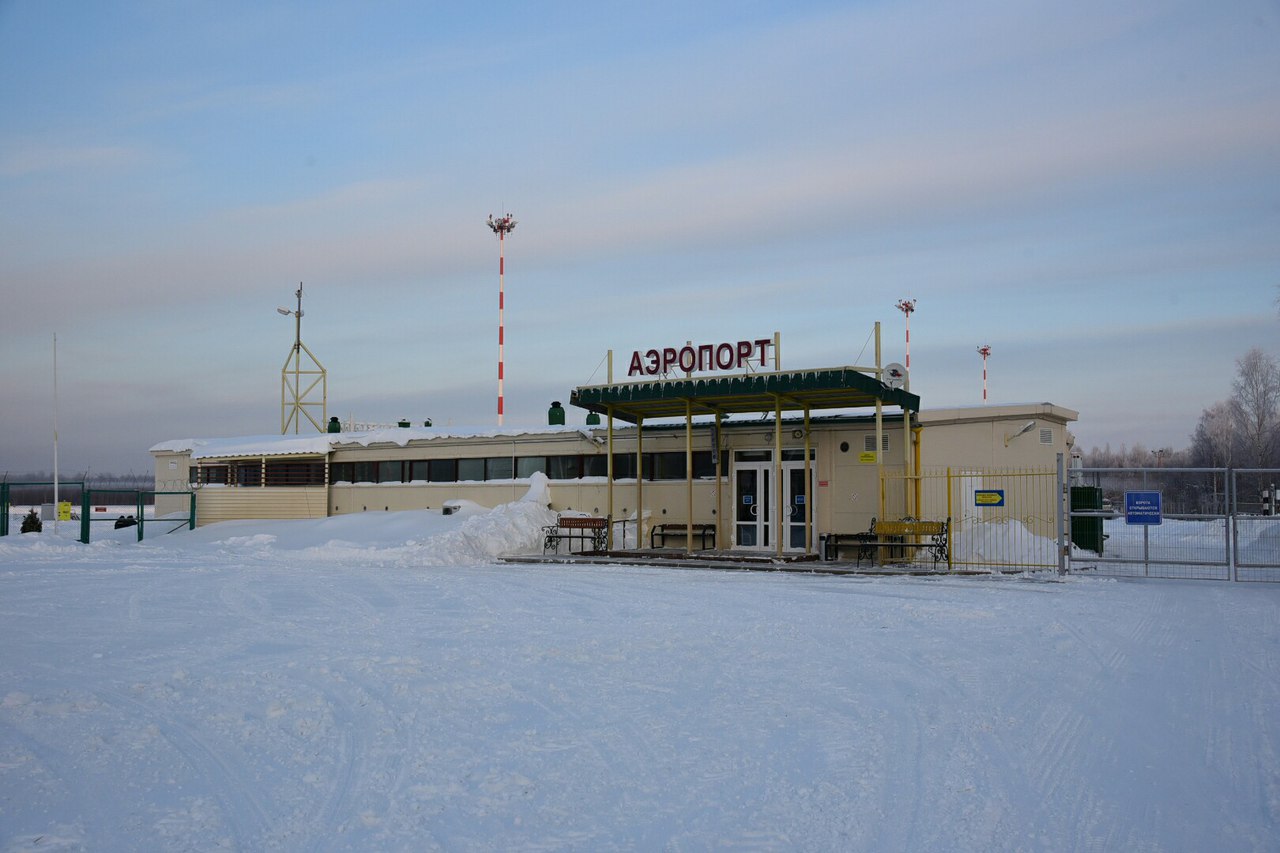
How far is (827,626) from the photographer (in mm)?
12008

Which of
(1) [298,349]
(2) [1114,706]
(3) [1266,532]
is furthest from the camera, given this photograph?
(1) [298,349]

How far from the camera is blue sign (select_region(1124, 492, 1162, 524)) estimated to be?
1781cm

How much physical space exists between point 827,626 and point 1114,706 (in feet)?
14.1

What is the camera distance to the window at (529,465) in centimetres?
2862

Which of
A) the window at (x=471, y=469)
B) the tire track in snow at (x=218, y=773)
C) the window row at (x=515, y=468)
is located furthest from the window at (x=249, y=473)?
the tire track in snow at (x=218, y=773)

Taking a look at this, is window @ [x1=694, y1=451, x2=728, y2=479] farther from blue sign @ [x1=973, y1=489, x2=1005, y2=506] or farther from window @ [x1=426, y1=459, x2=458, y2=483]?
window @ [x1=426, y1=459, x2=458, y2=483]

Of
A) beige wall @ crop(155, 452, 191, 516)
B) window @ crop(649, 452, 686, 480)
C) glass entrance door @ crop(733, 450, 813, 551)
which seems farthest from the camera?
beige wall @ crop(155, 452, 191, 516)

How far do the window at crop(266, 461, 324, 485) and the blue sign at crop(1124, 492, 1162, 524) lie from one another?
23.7 m

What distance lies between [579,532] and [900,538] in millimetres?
9164

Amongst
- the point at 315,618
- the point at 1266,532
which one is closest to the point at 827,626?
the point at 315,618

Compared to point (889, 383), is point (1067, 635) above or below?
below

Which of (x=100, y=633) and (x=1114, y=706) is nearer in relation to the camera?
(x=1114, y=706)

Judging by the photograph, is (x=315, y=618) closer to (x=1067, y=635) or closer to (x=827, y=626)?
(x=827, y=626)

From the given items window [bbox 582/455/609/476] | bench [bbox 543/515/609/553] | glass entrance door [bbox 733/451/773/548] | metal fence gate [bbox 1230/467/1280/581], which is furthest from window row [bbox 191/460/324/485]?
metal fence gate [bbox 1230/467/1280/581]
